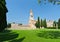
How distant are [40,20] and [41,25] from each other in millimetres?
5636

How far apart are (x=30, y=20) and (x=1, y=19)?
79.1m

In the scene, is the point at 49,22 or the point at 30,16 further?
the point at 49,22

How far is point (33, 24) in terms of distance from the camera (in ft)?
333

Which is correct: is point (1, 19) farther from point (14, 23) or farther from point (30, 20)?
point (30, 20)

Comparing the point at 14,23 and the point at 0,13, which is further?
the point at 14,23

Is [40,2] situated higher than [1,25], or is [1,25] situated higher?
[40,2]

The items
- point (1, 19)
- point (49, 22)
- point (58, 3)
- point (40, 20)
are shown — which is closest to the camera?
point (58, 3)

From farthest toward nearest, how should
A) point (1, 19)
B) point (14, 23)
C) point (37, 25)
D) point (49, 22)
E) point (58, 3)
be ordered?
1. point (49, 22)
2. point (37, 25)
3. point (14, 23)
4. point (1, 19)
5. point (58, 3)

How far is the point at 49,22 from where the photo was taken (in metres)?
123

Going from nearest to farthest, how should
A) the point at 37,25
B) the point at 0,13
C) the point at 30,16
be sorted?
the point at 0,13, the point at 37,25, the point at 30,16

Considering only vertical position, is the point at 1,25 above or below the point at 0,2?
below

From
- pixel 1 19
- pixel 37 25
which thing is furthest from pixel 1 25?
pixel 37 25

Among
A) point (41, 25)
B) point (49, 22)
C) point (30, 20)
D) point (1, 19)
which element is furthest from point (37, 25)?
point (1, 19)

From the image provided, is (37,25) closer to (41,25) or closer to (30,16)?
(41,25)
